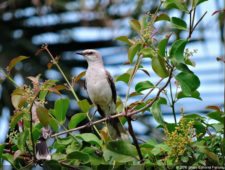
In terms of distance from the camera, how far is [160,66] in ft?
6.89

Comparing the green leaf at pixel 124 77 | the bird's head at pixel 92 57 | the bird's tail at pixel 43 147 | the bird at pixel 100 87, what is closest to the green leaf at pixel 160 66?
the green leaf at pixel 124 77

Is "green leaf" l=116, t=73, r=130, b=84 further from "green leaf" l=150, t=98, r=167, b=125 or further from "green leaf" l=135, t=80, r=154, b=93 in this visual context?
"green leaf" l=150, t=98, r=167, b=125

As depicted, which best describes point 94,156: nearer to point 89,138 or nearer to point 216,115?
point 89,138

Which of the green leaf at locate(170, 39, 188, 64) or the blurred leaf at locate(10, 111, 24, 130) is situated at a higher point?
the green leaf at locate(170, 39, 188, 64)

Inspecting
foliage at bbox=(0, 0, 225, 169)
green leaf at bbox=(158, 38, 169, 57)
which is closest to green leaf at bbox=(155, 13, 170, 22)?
foliage at bbox=(0, 0, 225, 169)

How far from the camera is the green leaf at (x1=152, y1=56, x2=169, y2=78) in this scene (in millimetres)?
2092

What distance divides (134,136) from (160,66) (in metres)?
0.26

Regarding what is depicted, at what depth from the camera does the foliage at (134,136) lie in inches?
79.0

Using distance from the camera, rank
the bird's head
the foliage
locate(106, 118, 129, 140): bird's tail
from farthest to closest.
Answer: the bird's head → locate(106, 118, 129, 140): bird's tail → the foliage

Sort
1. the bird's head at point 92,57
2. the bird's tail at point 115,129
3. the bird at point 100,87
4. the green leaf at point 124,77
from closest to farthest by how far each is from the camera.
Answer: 1. the green leaf at point 124,77
2. the bird's tail at point 115,129
3. the bird at point 100,87
4. the bird's head at point 92,57

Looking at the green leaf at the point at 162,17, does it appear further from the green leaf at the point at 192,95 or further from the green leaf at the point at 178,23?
the green leaf at the point at 192,95

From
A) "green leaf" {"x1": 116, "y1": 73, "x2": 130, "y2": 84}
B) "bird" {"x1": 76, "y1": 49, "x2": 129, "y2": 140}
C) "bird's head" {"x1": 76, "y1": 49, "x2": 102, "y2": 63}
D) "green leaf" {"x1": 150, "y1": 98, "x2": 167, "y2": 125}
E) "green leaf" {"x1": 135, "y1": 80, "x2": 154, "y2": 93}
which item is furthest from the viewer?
"bird's head" {"x1": 76, "y1": 49, "x2": 102, "y2": 63}

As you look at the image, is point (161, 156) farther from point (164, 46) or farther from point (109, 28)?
point (109, 28)

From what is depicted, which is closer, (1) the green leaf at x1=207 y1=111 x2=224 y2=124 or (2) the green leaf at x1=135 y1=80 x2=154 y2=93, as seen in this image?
(1) the green leaf at x1=207 y1=111 x2=224 y2=124
